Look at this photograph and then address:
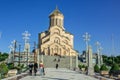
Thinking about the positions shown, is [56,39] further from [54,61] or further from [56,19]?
[54,61]

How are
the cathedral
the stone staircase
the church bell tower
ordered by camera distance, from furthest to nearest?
the church bell tower, the cathedral, the stone staircase

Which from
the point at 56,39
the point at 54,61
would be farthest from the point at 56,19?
the point at 54,61

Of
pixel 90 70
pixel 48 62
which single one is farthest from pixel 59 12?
pixel 90 70

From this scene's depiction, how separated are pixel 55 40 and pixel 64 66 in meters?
19.0

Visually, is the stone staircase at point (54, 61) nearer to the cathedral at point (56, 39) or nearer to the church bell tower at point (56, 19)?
the cathedral at point (56, 39)

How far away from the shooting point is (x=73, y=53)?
83188 millimetres

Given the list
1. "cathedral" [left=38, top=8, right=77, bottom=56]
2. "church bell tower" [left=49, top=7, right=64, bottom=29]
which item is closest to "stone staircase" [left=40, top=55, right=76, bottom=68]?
"cathedral" [left=38, top=8, right=77, bottom=56]

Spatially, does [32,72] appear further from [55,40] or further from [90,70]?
[55,40]

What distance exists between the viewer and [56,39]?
85688 mm

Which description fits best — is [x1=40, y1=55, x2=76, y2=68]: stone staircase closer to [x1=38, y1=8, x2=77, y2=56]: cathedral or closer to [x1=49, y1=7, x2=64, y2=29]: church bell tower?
[x1=38, y1=8, x2=77, y2=56]: cathedral

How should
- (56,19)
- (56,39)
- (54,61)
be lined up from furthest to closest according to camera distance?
1. (56,19)
2. (56,39)
3. (54,61)

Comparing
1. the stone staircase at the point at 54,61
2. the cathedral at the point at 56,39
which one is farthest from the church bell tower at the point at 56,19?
the stone staircase at the point at 54,61

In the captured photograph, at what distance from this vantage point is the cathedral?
81.5 meters

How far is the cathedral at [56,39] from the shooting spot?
8150cm
